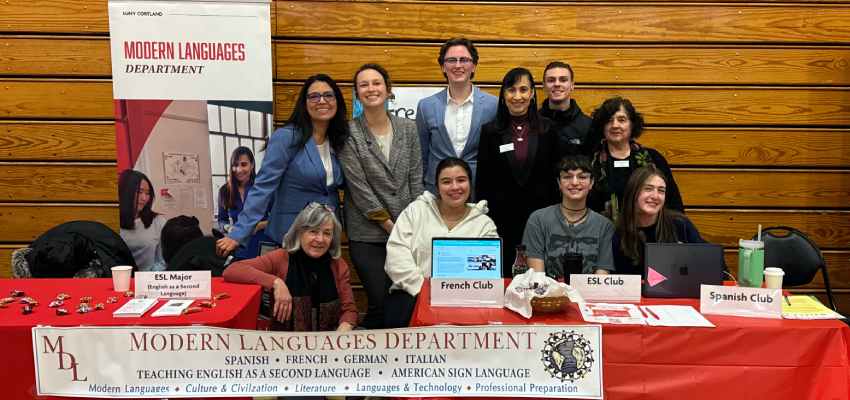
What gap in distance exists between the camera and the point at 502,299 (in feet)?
7.22

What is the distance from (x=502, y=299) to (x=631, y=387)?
1.76 feet

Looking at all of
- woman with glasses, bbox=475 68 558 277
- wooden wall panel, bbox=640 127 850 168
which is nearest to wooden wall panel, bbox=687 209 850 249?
wooden wall panel, bbox=640 127 850 168

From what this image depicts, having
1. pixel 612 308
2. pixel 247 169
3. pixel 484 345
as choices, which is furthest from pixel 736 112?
pixel 247 169

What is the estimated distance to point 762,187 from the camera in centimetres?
420

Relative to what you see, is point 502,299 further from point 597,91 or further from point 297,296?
point 597,91

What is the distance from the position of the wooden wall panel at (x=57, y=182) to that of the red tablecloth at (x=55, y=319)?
6.19 feet

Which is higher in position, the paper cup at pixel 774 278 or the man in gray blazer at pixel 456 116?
the man in gray blazer at pixel 456 116

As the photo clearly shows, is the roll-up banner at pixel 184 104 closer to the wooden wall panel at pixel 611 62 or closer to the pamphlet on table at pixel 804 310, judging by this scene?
the wooden wall panel at pixel 611 62

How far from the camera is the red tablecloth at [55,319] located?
1943 millimetres

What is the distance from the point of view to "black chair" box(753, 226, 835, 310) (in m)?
3.22

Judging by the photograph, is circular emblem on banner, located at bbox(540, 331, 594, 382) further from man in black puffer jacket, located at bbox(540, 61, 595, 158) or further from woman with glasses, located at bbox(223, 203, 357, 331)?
man in black puffer jacket, located at bbox(540, 61, 595, 158)

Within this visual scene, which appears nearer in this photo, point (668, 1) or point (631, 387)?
point (631, 387)

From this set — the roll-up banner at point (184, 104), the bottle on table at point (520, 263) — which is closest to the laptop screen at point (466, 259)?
the bottle on table at point (520, 263)

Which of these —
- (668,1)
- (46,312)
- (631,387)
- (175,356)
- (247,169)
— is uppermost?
(668,1)
